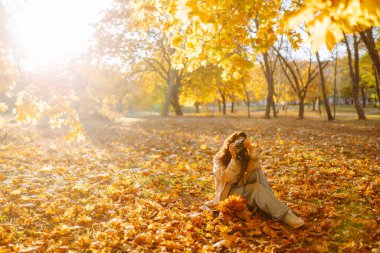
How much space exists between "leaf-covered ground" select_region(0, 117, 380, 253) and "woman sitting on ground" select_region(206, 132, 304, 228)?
27 cm

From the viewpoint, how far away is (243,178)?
16.8 ft

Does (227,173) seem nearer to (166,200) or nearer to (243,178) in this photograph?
(243,178)

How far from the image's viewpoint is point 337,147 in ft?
31.6

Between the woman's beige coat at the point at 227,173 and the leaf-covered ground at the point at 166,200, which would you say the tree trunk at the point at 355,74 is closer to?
the leaf-covered ground at the point at 166,200

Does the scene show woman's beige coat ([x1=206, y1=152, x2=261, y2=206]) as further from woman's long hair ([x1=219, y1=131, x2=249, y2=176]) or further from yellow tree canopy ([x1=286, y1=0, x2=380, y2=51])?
yellow tree canopy ([x1=286, y1=0, x2=380, y2=51])

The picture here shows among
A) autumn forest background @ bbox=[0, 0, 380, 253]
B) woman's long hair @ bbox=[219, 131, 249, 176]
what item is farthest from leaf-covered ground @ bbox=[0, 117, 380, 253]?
woman's long hair @ bbox=[219, 131, 249, 176]

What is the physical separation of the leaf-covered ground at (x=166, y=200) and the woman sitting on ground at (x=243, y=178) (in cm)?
27

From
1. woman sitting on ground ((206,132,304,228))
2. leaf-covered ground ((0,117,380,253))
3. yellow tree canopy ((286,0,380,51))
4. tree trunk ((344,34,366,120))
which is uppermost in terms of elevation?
tree trunk ((344,34,366,120))

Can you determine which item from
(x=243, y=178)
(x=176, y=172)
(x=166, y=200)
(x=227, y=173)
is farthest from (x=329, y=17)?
(x=176, y=172)

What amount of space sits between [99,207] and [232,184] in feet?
7.71

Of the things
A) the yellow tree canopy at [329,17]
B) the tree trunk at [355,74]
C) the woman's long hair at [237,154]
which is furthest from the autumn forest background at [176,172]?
the tree trunk at [355,74]

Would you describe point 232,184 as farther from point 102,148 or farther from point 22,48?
point 102,148

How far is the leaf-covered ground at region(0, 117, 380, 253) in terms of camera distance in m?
4.02

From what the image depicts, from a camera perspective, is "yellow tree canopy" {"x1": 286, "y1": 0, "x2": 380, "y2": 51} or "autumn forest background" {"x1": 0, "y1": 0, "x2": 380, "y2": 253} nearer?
"yellow tree canopy" {"x1": 286, "y1": 0, "x2": 380, "y2": 51}
